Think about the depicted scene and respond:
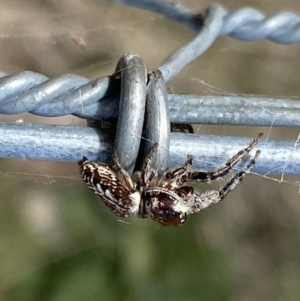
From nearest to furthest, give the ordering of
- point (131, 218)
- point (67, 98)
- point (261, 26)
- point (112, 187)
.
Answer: point (67, 98), point (112, 187), point (261, 26), point (131, 218)

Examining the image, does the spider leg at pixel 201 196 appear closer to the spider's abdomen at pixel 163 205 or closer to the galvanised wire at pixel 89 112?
the spider's abdomen at pixel 163 205

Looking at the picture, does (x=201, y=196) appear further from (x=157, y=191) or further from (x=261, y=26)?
(x=261, y=26)

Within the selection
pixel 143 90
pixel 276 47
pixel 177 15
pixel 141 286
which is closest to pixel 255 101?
pixel 143 90

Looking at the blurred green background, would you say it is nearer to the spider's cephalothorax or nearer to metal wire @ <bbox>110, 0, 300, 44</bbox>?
metal wire @ <bbox>110, 0, 300, 44</bbox>

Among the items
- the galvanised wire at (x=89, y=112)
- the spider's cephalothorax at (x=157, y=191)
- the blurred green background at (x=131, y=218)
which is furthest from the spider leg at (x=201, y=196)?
the blurred green background at (x=131, y=218)

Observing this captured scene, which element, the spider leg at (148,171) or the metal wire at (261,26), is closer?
the spider leg at (148,171)

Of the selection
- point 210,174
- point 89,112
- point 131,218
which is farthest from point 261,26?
point 131,218
